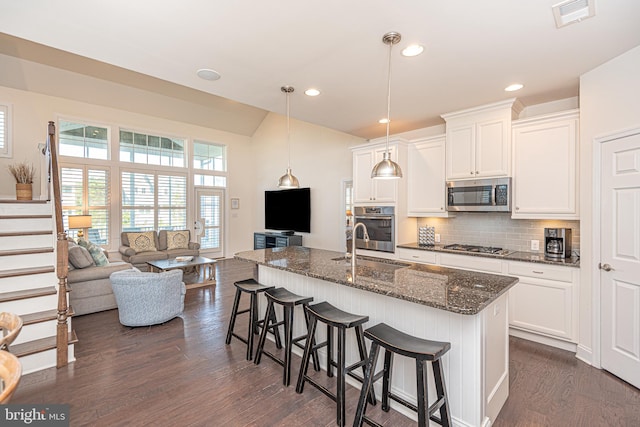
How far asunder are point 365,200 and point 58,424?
4043 millimetres

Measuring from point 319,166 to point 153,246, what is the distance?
4224 millimetres

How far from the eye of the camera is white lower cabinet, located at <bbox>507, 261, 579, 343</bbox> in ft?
9.76

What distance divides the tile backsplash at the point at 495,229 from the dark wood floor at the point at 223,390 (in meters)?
1.22

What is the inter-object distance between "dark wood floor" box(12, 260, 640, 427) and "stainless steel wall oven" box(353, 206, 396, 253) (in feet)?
6.27

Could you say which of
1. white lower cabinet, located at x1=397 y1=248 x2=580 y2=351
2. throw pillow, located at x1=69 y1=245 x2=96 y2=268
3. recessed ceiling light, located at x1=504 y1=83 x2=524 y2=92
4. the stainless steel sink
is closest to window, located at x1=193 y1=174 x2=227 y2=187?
throw pillow, located at x1=69 y1=245 x2=96 y2=268

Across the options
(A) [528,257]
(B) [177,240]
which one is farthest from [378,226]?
(B) [177,240]

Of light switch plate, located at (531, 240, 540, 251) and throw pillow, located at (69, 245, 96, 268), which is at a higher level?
light switch plate, located at (531, 240, 540, 251)

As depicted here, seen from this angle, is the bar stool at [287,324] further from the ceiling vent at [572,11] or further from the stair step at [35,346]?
the ceiling vent at [572,11]

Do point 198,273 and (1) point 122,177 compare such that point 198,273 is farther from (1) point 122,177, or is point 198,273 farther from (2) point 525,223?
(2) point 525,223

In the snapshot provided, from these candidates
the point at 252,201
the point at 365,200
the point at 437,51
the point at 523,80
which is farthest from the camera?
the point at 252,201

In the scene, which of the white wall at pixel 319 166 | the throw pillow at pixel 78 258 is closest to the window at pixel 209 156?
the white wall at pixel 319 166

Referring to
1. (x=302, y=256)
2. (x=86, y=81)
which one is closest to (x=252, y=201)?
(x=86, y=81)

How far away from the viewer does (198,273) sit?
625 centimetres

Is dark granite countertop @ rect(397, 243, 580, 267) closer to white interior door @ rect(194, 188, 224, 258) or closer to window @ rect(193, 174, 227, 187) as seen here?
white interior door @ rect(194, 188, 224, 258)
